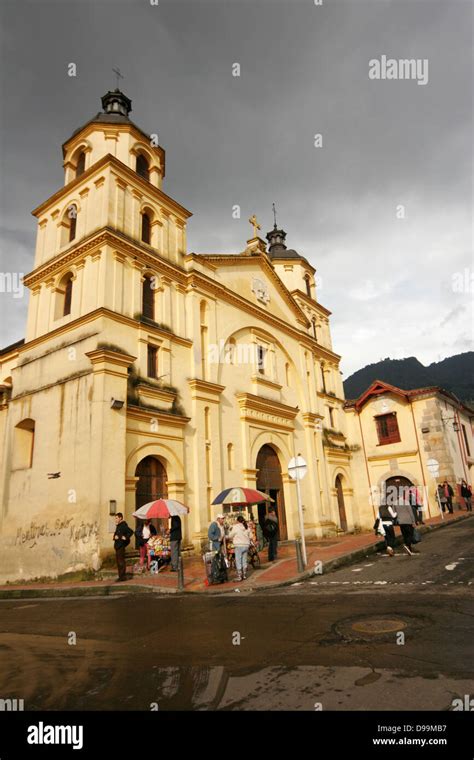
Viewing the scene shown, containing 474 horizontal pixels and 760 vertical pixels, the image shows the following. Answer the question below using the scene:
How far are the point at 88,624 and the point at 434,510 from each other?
2471 cm

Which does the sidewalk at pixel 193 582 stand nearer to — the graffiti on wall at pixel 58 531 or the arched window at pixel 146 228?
the graffiti on wall at pixel 58 531

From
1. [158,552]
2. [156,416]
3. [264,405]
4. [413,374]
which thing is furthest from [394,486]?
[413,374]

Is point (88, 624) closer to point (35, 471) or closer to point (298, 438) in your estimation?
point (35, 471)

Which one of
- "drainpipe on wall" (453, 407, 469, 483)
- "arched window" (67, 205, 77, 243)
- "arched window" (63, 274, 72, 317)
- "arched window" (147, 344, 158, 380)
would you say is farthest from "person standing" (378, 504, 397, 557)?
"drainpipe on wall" (453, 407, 469, 483)

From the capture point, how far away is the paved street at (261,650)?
159 inches

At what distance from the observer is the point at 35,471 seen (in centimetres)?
1691

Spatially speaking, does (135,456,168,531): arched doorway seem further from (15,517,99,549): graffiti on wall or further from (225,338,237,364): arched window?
(225,338,237,364): arched window

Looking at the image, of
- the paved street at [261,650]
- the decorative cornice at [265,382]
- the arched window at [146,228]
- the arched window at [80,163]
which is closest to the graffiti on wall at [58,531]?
the paved street at [261,650]

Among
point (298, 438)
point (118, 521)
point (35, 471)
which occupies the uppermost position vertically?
point (298, 438)

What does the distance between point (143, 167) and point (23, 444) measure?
1403 cm

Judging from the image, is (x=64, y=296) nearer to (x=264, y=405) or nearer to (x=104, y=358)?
(x=104, y=358)
